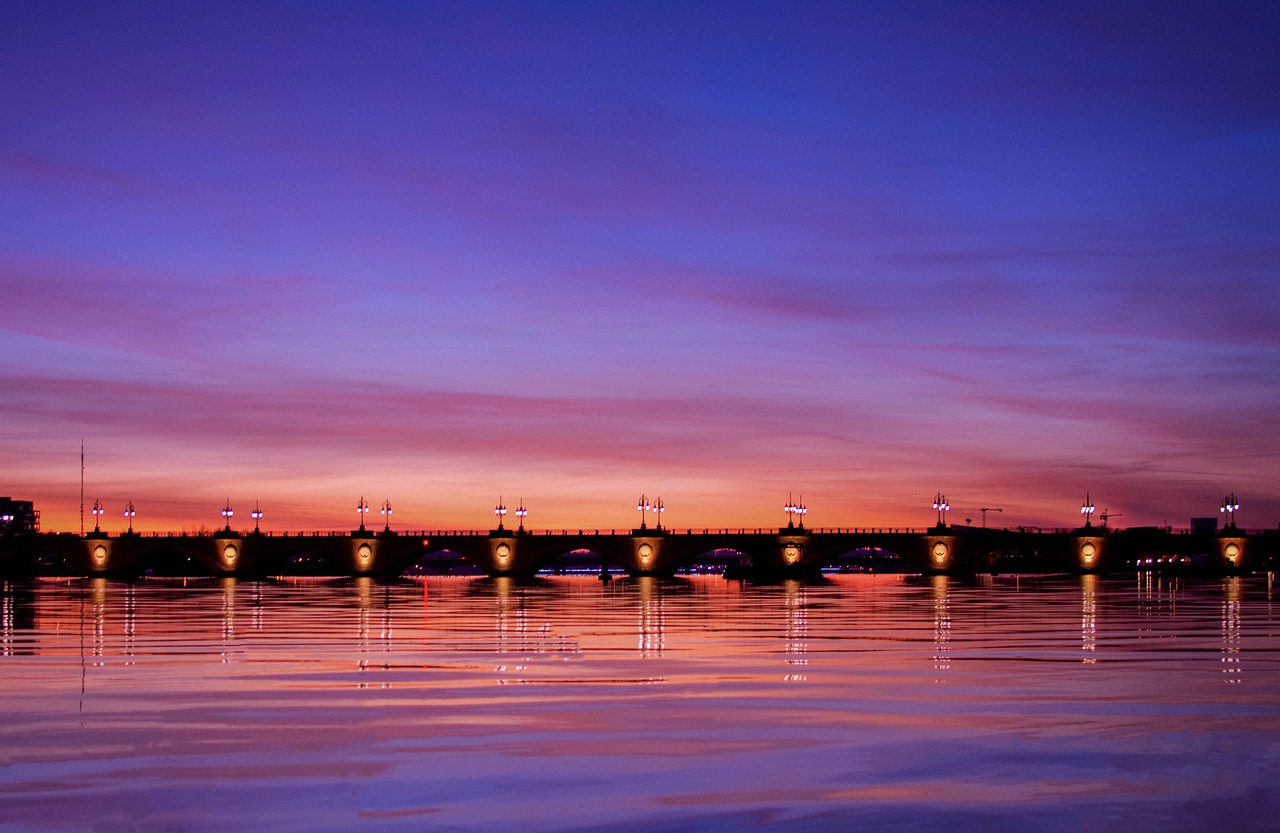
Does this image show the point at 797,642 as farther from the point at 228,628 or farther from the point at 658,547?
the point at 658,547

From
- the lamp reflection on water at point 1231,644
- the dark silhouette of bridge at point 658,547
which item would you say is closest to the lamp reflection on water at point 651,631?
the lamp reflection on water at point 1231,644

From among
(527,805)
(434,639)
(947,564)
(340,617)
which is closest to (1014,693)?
(527,805)

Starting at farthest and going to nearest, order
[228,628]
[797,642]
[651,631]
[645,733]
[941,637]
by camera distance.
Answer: [228,628] < [651,631] < [941,637] < [797,642] < [645,733]

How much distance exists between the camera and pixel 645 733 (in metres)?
20.6

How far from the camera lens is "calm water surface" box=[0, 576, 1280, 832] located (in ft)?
50.1

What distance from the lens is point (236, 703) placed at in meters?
24.3

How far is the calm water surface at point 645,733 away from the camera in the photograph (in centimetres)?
1527

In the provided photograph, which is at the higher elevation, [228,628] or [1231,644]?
[1231,644]

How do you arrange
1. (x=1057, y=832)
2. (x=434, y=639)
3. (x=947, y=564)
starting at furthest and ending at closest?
(x=947, y=564)
(x=434, y=639)
(x=1057, y=832)

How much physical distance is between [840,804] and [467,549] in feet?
430

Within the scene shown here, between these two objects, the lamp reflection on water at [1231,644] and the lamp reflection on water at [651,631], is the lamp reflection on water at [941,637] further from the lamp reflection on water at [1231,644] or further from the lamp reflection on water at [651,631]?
the lamp reflection on water at [651,631]

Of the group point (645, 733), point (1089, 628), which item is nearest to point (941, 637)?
point (1089, 628)

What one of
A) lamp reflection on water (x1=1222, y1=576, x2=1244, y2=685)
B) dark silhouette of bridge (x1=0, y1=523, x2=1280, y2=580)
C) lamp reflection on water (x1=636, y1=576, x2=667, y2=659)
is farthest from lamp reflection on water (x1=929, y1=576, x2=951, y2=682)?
dark silhouette of bridge (x1=0, y1=523, x2=1280, y2=580)

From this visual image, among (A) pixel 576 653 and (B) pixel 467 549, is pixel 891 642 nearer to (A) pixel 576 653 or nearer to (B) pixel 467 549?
(A) pixel 576 653
